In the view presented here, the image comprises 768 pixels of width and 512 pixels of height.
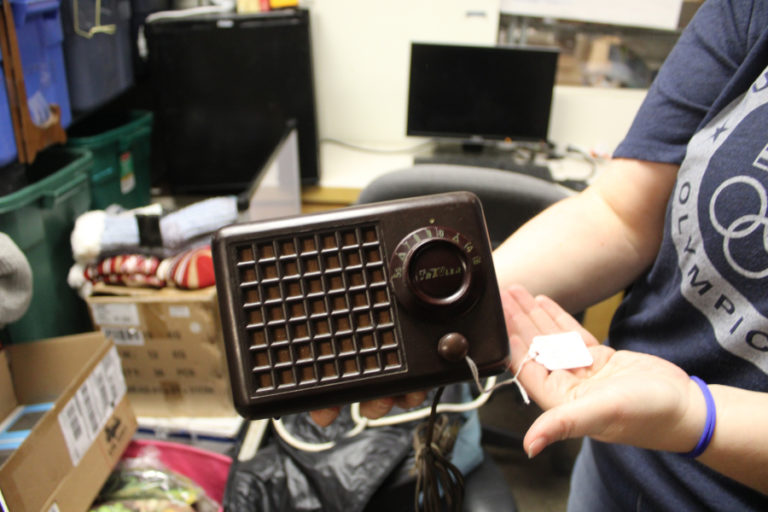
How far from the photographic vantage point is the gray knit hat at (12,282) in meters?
0.72

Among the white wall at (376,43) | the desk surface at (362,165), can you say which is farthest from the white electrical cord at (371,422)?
the white wall at (376,43)

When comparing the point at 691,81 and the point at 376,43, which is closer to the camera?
the point at 691,81

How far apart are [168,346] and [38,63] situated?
62cm

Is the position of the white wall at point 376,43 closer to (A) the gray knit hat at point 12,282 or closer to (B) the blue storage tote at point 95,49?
(B) the blue storage tote at point 95,49

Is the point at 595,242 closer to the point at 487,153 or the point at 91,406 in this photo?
the point at 91,406

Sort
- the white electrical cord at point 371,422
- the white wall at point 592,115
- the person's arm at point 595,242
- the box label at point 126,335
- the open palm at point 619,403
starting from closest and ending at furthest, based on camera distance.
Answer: the open palm at point 619,403 → the person's arm at point 595,242 → the white electrical cord at point 371,422 → the box label at point 126,335 → the white wall at point 592,115

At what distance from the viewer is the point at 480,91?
6.03ft

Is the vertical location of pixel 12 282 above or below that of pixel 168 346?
above

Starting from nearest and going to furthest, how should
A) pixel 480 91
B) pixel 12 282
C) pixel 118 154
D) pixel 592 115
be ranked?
pixel 12 282 < pixel 118 154 < pixel 480 91 < pixel 592 115

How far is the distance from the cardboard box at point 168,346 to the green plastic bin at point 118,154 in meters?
0.40

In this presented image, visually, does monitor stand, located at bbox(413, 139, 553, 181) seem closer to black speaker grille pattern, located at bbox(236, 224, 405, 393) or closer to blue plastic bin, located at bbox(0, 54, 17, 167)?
blue plastic bin, located at bbox(0, 54, 17, 167)

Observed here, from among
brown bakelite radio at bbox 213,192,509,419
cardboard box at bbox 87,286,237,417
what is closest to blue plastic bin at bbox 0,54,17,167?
cardboard box at bbox 87,286,237,417

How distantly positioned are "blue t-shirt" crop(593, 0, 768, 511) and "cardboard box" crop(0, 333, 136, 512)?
2.17 feet

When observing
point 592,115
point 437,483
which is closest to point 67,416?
point 437,483
